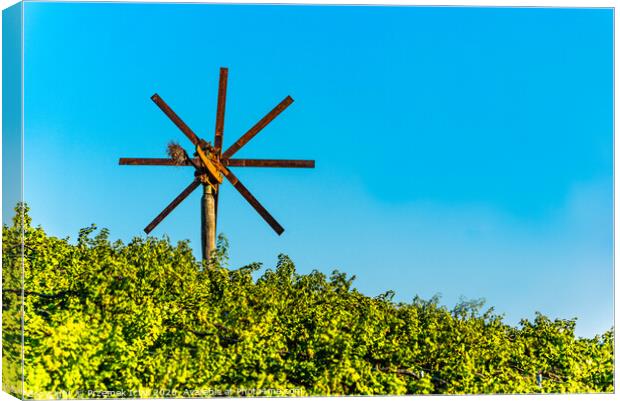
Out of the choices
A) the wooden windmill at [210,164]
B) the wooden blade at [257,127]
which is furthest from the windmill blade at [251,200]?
the wooden blade at [257,127]

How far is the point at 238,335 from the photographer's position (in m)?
14.3

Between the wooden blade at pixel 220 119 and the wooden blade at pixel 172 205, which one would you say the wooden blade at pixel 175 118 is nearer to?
the wooden blade at pixel 220 119

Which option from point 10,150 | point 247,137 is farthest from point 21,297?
point 247,137

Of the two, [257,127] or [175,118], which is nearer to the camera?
[175,118]

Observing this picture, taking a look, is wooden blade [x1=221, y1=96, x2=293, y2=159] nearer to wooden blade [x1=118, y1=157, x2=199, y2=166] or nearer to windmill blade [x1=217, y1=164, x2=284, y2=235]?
windmill blade [x1=217, y1=164, x2=284, y2=235]

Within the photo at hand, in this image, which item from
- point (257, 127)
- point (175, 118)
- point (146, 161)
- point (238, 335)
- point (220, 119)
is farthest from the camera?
point (220, 119)

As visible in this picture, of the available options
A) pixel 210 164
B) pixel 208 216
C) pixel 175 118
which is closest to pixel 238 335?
pixel 208 216

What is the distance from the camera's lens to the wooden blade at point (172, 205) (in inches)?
580

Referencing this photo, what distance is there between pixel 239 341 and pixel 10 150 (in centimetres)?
362

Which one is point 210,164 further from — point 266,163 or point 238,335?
point 238,335

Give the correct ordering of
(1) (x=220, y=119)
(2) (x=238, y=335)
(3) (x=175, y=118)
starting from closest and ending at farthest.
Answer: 1. (2) (x=238, y=335)
2. (3) (x=175, y=118)
3. (1) (x=220, y=119)

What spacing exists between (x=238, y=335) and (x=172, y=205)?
1944 mm

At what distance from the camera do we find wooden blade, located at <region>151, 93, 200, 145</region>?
1422 cm

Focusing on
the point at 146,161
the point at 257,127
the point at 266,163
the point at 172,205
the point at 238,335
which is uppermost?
the point at 257,127
